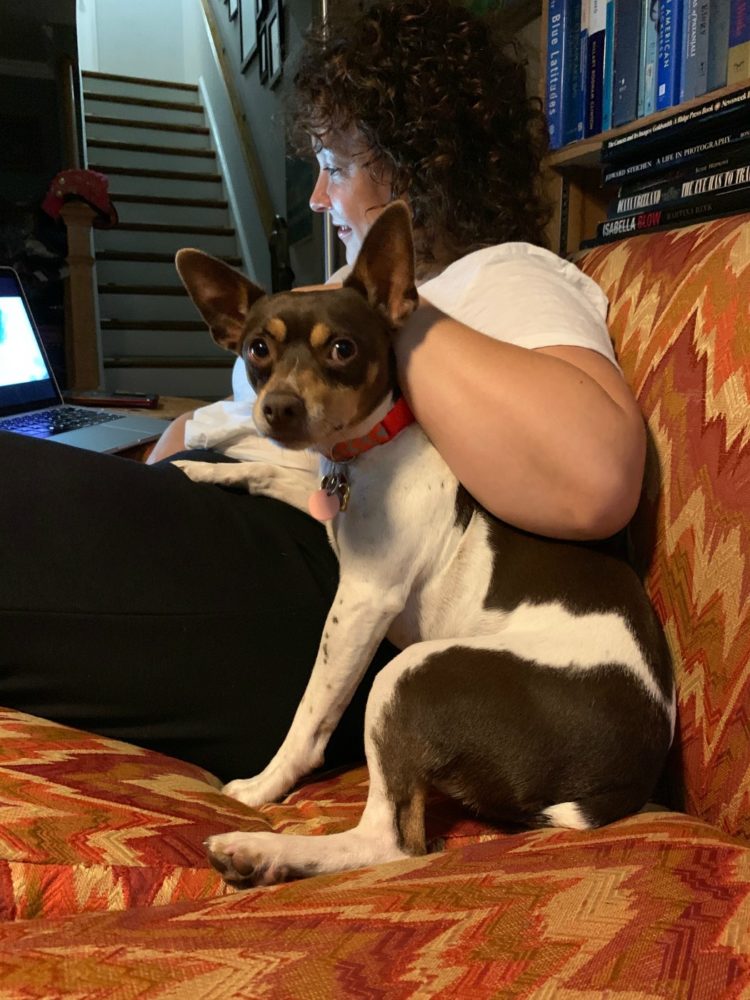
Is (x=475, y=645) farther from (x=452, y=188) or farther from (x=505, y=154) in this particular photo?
(x=505, y=154)

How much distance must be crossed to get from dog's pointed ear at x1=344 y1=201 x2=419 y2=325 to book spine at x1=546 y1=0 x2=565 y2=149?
3.89ft

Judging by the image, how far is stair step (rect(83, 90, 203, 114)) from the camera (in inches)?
279

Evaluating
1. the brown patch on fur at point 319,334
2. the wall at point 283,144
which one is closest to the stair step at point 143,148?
the wall at point 283,144

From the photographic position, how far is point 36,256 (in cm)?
407

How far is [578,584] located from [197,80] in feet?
26.2

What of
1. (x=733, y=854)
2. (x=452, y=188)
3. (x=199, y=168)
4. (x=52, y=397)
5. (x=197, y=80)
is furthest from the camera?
(x=197, y=80)

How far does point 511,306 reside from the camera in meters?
1.20

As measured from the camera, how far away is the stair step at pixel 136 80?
727 cm

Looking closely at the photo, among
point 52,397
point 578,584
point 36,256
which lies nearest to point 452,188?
point 578,584

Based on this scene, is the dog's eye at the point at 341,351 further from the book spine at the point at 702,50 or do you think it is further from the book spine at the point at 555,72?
the book spine at the point at 555,72

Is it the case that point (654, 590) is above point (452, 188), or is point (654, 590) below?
below

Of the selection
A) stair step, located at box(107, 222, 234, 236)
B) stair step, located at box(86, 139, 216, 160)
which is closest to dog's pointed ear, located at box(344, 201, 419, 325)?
stair step, located at box(107, 222, 234, 236)

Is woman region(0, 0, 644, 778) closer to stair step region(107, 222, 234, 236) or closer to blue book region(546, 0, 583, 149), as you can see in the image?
blue book region(546, 0, 583, 149)

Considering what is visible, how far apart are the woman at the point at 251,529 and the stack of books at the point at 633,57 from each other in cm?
68
